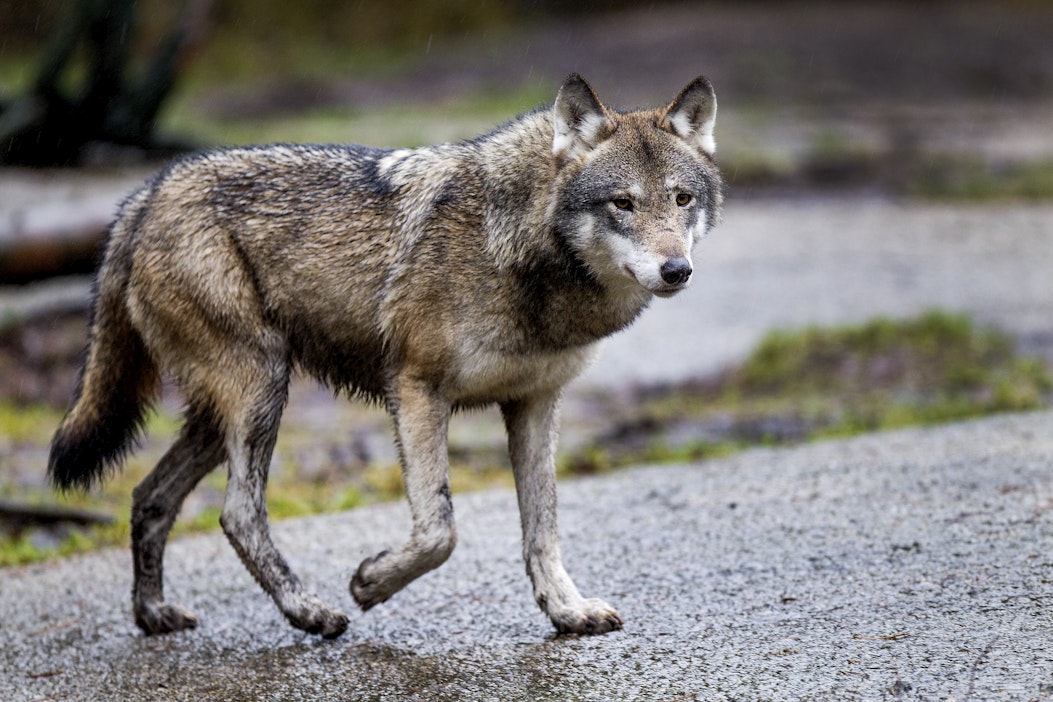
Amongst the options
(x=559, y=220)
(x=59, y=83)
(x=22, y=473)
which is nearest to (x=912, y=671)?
(x=559, y=220)

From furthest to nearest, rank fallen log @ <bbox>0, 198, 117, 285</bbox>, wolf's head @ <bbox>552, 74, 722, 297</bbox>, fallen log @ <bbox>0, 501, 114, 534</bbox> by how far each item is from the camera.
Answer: fallen log @ <bbox>0, 198, 117, 285</bbox> < fallen log @ <bbox>0, 501, 114, 534</bbox> < wolf's head @ <bbox>552, 74, 722, 297</bbox>

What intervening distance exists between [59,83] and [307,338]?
Result: 8.29 metres

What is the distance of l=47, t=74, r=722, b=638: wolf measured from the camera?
15.8 ft

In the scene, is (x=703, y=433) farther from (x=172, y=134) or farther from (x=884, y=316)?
(x=172, y=134)

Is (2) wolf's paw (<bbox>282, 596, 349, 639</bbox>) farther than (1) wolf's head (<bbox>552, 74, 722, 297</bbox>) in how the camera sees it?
Yes

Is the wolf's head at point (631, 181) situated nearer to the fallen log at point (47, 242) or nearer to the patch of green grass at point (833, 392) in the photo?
the patch of green grass at point (833, 392)

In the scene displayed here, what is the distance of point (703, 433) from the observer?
862 cm

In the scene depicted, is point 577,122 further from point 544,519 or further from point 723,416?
point 723,416

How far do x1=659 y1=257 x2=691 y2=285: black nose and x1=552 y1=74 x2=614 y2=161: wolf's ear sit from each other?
653mm

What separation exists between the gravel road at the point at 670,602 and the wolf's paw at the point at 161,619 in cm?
8

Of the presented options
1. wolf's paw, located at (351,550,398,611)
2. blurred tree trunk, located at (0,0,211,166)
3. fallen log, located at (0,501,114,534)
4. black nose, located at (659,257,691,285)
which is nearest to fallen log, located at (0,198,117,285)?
fallen log, located at (0,501,114,534)

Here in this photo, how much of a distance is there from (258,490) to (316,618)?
561mm

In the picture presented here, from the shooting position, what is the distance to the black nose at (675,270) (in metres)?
4.43

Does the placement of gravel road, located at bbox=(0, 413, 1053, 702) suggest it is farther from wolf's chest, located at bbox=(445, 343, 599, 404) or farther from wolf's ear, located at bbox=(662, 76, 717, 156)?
wolf's ear, located at bbox=(662, 76, 717, 156)
